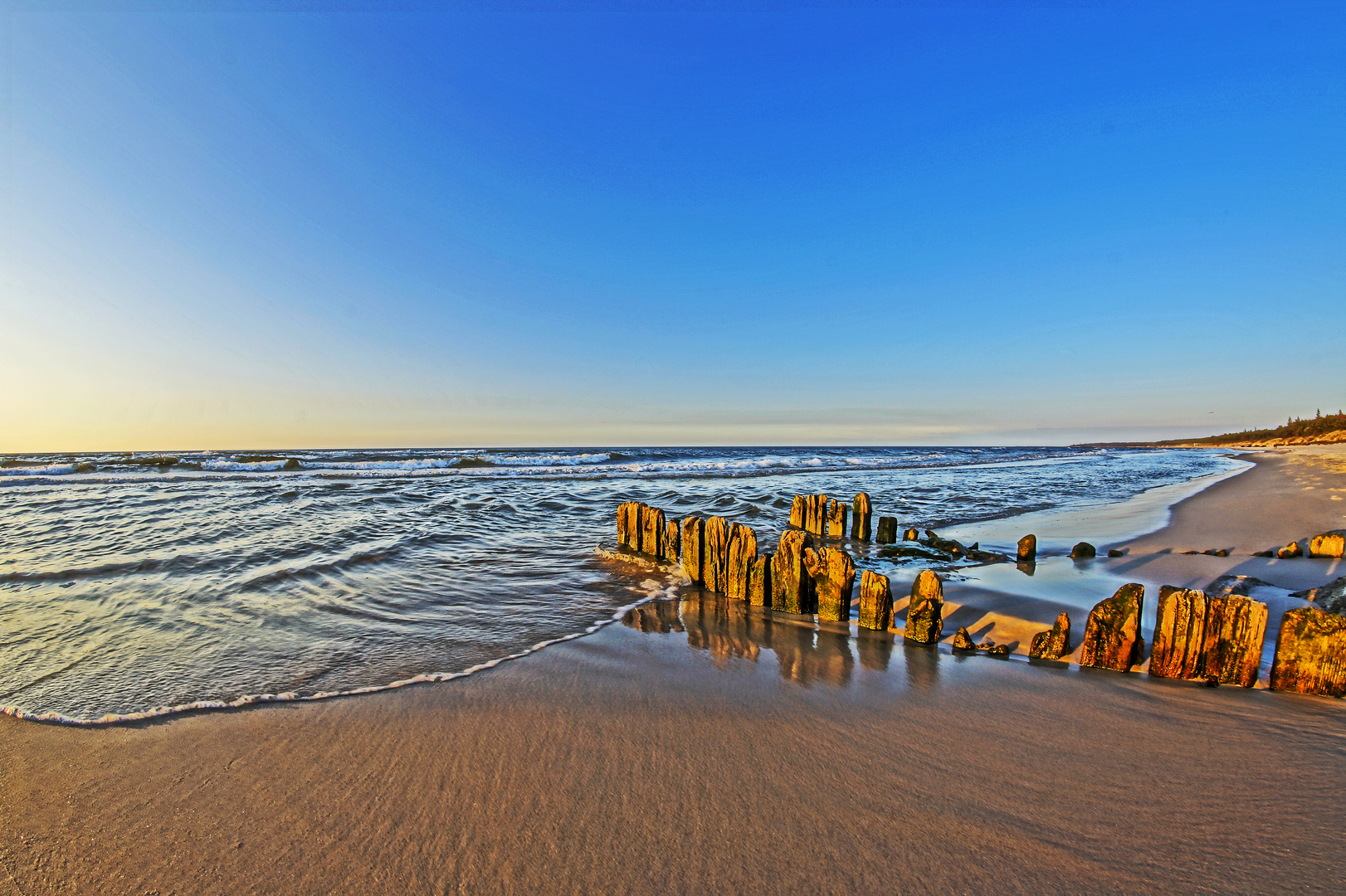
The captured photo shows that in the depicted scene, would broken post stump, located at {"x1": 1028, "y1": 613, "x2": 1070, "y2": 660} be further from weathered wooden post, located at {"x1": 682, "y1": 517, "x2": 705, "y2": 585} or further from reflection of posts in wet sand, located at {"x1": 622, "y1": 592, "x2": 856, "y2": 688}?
weathered wooden post, located at {"x1": 682, "y1": 517, "x2": 705, "y2": 585}

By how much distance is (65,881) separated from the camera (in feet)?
6.46

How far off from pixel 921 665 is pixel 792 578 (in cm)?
155

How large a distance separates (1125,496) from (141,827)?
19.9 m

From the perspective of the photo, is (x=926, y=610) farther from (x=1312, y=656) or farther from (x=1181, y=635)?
(x=1312, y=656)

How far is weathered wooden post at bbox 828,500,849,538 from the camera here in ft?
32.6

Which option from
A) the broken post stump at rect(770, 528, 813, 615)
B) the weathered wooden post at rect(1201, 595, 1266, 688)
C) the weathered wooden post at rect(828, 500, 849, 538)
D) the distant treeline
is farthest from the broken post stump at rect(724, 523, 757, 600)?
the distant treeline

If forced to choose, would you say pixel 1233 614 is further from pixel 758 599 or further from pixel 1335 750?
pixel 758 599

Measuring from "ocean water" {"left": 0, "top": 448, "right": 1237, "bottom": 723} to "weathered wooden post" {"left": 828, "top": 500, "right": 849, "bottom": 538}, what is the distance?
2.76ft

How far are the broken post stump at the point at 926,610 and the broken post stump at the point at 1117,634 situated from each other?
0.98 meters

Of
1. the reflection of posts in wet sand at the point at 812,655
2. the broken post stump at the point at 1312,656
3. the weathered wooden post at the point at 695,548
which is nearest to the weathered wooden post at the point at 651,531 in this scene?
the weathered wooden post at the point at 695,548

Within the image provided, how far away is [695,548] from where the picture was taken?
636cm

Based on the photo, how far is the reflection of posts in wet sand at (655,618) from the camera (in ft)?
16.3

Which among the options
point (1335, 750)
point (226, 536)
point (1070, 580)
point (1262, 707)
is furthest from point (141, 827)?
point (226, 536)

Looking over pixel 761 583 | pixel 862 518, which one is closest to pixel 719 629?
pixel 761 583
